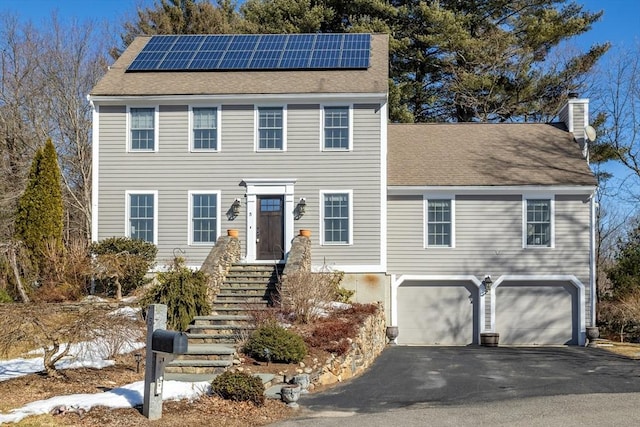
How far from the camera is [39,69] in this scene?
1347 inches

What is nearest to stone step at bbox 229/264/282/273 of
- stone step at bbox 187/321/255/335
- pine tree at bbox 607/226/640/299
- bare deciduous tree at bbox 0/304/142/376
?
stone step at bbox 187/321/255/335

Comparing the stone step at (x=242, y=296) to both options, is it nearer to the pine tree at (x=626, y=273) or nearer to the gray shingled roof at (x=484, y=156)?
the gray shingled roof at (x=484, y=156)

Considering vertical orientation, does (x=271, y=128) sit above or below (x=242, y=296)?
above

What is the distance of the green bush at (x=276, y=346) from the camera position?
43.9 ft

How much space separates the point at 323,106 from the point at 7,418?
14395 mm

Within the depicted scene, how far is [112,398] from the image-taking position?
1068 cm

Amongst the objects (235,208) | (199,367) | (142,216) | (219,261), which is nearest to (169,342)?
(199,367)

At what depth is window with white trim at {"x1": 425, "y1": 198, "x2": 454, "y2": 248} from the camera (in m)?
22.8

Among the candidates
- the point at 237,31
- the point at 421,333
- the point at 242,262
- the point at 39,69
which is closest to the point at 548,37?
the point at 237,31

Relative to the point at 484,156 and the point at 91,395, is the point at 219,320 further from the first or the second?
the point at 484,156

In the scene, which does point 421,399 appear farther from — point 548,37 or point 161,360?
point 548,37

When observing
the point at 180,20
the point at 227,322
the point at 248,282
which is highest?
the point at 180,20

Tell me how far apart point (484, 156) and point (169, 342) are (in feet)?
54.0

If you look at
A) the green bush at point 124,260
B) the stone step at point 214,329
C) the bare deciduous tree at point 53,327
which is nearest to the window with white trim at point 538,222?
the stone step at point 214,329
